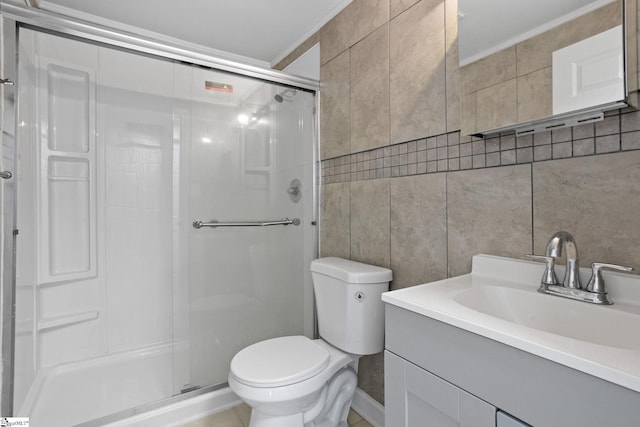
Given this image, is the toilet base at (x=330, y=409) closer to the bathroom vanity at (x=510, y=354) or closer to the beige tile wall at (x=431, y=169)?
the beige tile wall at (x=431, y=169)

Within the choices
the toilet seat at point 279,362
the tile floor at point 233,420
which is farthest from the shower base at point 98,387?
the toilet seat at point 279,362

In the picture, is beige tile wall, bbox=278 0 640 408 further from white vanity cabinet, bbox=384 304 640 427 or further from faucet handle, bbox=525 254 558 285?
white vanity cabinet, bbox=384 304 640 427

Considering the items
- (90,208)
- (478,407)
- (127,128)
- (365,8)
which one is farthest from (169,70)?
(478,407)

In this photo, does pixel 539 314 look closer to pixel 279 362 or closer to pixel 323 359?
pixel 323 359

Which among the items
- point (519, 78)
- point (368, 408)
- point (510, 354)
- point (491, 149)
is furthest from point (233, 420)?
point (519, 78)

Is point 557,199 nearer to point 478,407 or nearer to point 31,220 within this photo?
point 478,407

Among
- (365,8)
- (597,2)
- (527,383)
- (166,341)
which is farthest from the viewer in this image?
(166,341)

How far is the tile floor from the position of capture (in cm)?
159

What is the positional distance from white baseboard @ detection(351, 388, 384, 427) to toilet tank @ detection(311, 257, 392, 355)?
1.25 feet

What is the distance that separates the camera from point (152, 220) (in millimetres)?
2002

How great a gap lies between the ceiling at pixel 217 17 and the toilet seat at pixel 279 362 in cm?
183

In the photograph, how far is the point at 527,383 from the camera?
61 centimetres

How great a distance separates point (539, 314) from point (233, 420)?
150 cm

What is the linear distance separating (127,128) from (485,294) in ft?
6.59
